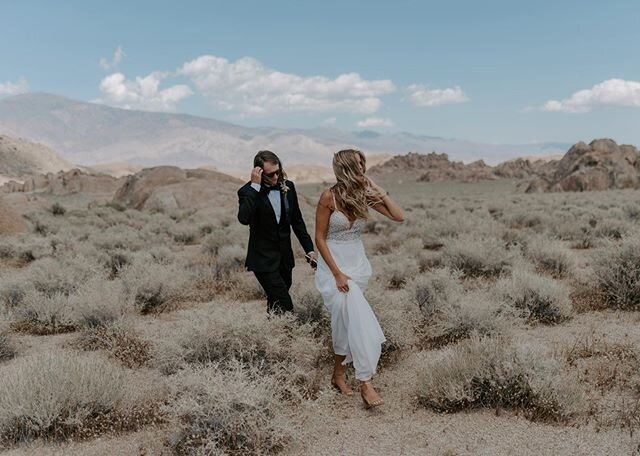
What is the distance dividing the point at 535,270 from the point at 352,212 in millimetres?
5518

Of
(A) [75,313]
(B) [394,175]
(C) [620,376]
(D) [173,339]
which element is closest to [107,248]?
(A) [75,313]

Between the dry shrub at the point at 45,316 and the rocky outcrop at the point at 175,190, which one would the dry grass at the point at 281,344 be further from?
the rocky outcrop at the point at 175,190

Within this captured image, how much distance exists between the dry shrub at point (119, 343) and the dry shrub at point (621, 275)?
562 centimetres

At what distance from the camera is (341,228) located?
4.34m

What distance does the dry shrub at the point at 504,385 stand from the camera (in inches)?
157

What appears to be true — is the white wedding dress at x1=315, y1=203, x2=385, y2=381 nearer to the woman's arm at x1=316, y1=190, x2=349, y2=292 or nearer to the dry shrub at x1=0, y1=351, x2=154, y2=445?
the woman's arm at x1=316, y1=190, x2=349, y2=292

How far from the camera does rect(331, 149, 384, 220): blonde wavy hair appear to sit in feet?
13.7

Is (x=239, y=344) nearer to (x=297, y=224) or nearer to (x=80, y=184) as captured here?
(x=297, y=224)

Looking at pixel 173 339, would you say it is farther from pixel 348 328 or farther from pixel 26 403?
pixel 348 328

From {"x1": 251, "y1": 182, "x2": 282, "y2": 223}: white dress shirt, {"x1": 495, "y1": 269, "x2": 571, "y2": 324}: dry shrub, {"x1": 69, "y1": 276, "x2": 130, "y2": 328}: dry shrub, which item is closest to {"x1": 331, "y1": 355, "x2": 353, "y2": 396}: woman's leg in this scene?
{"x1": 251, "y1": 182, "x2": 282, "y2": 223}: white dress shirt

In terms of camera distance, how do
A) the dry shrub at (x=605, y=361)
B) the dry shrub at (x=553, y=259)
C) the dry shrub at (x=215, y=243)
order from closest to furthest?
the dry shrub at (x=605, y=361), the dry shrub at (x=553, y=259), the dry shrub at (x=215, y=243)

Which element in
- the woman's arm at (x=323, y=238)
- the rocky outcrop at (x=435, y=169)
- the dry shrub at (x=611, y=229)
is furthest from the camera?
the rocky outcrop at (x=435, y=169)

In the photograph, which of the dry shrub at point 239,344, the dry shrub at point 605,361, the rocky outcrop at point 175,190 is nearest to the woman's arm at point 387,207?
the dry shrub at point 239,344

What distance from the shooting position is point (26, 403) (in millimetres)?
3861
